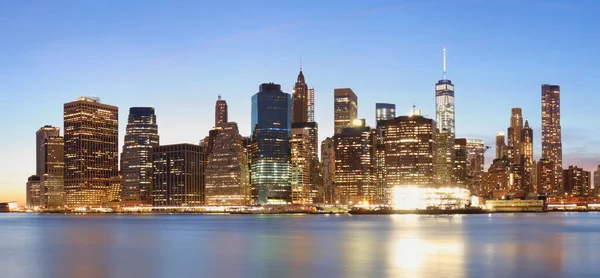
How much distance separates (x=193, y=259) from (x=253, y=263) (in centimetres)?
790

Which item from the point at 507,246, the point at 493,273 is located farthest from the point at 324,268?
the point at 507,246

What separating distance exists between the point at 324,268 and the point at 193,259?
15.7 m

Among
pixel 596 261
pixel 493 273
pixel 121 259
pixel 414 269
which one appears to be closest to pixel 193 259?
pixel 121 259

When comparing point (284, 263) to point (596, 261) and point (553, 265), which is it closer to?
point (553, 265)

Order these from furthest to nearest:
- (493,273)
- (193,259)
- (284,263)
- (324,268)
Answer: (193,259)
(284,263)
(324,268)
(493,273)

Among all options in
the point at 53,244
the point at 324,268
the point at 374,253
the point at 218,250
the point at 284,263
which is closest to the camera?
the point at 324,268

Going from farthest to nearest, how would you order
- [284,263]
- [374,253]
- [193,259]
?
[374,253]
[193,259]
[284,263]

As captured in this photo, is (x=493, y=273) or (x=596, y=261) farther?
(x=596, y=261)

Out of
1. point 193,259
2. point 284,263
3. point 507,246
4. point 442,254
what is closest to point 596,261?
point 442,254

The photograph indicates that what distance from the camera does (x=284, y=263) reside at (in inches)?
2440

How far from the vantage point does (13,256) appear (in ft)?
238

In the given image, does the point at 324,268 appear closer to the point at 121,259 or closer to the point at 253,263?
the point at 253,263

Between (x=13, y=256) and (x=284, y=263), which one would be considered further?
(x=13, y=256)

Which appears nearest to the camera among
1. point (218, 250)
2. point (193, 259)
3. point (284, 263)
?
point (284, 263)
